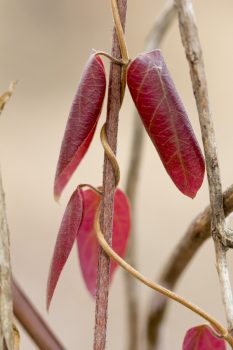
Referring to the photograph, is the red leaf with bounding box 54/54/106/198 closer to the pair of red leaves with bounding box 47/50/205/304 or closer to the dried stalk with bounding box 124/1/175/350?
the pair of red leaves with bounding box 47/50/205/304

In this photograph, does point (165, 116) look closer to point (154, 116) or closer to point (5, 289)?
point (154, 116)

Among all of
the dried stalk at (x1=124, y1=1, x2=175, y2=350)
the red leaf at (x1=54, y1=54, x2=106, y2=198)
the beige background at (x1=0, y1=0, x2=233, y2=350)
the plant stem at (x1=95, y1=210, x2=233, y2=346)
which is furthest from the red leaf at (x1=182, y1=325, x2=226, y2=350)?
the beige background at (x1=0, y1=0, x2=233, y2=350)

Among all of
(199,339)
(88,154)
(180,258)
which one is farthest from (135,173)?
(88,154)

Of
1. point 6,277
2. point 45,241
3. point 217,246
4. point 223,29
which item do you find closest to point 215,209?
point 217,246

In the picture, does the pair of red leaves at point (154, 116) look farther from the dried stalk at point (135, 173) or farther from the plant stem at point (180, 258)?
the dried stalk at point (135, 173)

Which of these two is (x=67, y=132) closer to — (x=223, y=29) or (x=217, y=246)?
(x=217, y=246)
